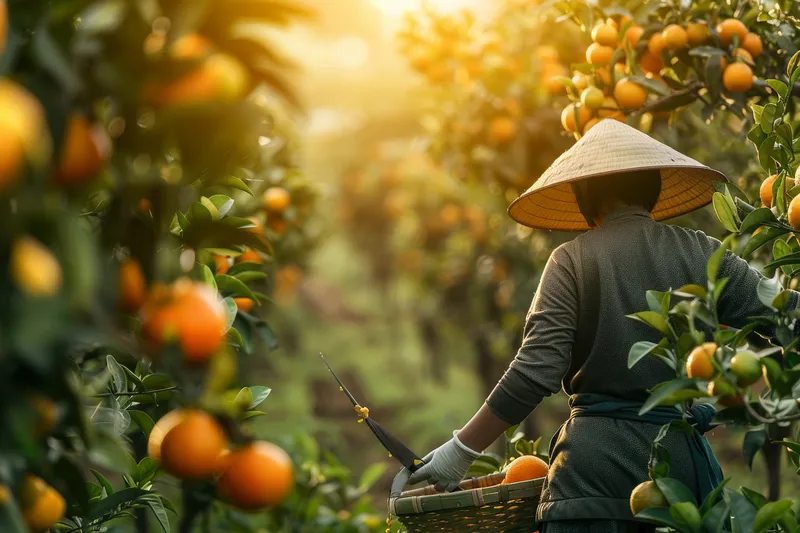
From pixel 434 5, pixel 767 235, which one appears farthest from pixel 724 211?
pixel 434 5

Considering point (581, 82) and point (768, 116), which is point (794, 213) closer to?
point (768, 116)

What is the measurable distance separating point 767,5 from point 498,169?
66.1 inches

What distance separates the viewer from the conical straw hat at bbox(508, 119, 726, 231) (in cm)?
175

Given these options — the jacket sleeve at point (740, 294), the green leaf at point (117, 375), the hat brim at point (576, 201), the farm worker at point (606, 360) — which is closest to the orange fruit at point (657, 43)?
the hat brim at point (576, 201)

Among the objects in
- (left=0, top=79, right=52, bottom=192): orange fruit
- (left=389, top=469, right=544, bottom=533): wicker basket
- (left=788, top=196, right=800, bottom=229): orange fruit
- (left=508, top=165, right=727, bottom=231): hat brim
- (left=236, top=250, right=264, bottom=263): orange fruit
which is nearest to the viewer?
(left=0, top=79, right=52, bottom=192): orange fruit

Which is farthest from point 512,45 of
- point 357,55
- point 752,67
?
point 357,55

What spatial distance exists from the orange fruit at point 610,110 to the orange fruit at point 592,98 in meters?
0.04

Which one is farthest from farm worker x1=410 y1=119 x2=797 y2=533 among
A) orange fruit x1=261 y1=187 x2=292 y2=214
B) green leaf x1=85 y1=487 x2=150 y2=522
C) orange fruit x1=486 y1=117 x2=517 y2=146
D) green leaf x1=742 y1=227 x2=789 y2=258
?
orange fruit x1=486 y1=117 x2=517 y2=146

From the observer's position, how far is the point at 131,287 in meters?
0.90

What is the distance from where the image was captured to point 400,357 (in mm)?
10438

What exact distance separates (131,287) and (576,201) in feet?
4.33

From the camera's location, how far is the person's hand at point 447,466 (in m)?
1.76

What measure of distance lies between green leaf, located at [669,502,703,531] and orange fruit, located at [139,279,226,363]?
896 mm

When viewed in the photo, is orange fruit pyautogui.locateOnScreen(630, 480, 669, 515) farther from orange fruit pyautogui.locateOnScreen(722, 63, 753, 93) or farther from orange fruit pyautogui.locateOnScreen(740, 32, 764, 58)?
orange fruit pyautogui.locateOnScreen(740, 32, 764, 58)
